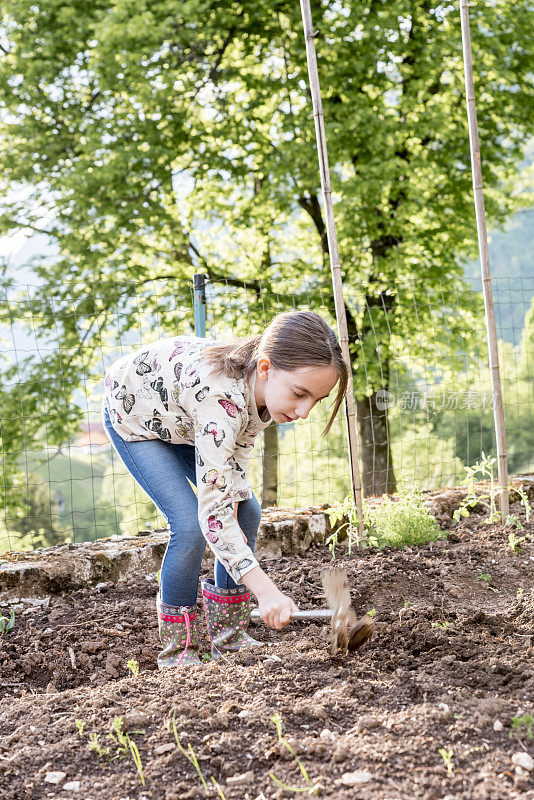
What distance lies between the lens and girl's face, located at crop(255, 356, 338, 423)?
2.05 m

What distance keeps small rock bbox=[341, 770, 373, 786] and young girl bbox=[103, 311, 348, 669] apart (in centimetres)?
47

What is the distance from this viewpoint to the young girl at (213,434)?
6.79 feet

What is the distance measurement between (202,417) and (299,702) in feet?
2.77

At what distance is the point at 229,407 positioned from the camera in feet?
7.07

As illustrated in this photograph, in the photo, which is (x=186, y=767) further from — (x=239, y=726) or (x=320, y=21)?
(x=320, y=21)

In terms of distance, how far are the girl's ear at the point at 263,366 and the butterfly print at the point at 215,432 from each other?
0.20 meters

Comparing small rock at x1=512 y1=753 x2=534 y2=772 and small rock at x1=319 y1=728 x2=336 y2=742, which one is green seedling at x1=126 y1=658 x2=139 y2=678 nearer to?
small rock at x1=319 y1=728 x2=336 y2=742

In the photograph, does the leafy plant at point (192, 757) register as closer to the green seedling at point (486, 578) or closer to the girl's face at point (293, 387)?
the girl's face at point (293, 387)

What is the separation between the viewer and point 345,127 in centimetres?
711

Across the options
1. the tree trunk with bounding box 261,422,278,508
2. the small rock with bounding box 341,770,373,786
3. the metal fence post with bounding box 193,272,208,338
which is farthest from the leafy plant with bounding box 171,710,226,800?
the tree trunk with bounding box 261,422,278,508

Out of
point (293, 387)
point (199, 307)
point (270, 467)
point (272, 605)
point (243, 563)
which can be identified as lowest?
point (272, 605)

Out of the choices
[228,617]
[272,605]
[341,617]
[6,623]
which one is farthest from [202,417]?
[6,623]

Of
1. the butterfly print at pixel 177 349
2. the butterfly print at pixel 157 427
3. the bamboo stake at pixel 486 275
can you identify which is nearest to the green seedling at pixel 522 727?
the butterfly print at pixel 157 427

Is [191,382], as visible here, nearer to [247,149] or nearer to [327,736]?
[327,736]
